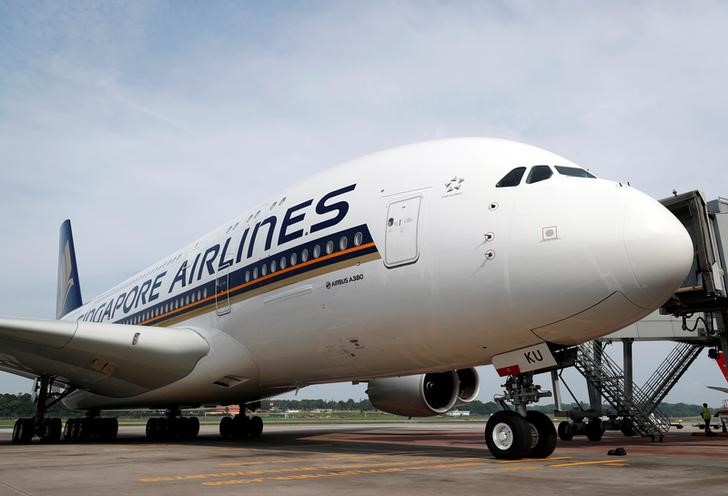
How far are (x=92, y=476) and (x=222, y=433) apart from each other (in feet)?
33.6

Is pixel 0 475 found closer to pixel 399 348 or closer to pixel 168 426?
pixel 399 348

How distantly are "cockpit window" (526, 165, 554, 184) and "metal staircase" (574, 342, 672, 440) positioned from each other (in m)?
8.11

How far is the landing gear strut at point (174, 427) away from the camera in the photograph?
16.3 meters

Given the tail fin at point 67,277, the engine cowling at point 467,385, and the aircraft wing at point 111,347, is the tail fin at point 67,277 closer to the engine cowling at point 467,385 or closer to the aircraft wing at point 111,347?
the aircraft wing at point 111,347

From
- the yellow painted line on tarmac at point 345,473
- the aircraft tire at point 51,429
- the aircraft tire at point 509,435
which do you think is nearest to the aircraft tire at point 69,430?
the aircraft tire at point 51,429

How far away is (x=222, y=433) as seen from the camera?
1625 centimetres

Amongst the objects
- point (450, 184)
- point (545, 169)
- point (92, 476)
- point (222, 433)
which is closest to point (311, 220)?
point (450, 184)

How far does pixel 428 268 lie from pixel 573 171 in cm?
216

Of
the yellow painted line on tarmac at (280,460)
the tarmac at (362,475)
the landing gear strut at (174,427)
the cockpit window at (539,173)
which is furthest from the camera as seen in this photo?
the landing gear strut at (174,427)

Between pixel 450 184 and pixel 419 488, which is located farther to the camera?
pixel 450 184

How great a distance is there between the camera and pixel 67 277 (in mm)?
25172

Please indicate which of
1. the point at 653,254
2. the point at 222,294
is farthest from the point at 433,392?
the point at 653,254

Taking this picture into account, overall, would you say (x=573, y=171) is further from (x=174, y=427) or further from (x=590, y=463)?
(x=174, y=427)

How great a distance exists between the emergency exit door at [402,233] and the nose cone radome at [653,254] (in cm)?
251
